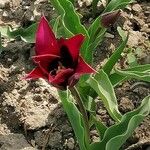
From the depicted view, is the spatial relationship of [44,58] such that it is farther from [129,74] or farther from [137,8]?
[137,8]

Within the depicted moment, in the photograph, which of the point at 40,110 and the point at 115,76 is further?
the point at 40,110

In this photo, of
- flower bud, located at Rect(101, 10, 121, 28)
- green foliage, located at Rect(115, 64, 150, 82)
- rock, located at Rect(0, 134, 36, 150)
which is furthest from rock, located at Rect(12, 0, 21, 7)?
green foliage, located at Rect(115, 64, 150, 82)

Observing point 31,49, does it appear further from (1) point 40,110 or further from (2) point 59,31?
(1) point 40,110

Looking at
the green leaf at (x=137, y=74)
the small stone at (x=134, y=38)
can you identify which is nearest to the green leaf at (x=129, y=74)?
the green leaf at (x=137, y=74)

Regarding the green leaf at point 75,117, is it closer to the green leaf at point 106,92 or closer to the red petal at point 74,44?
the green leaf at point 106,92

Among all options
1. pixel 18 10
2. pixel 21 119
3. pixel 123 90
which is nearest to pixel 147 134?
pixel 123 90

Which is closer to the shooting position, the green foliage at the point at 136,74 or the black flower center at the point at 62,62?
the black flower center at the point at 62,62

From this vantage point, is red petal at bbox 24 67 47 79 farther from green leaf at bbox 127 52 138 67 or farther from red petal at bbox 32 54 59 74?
green leaf at bbox 127 52 138 67

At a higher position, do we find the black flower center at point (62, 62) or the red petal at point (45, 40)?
the red petal at point (45, 40)
